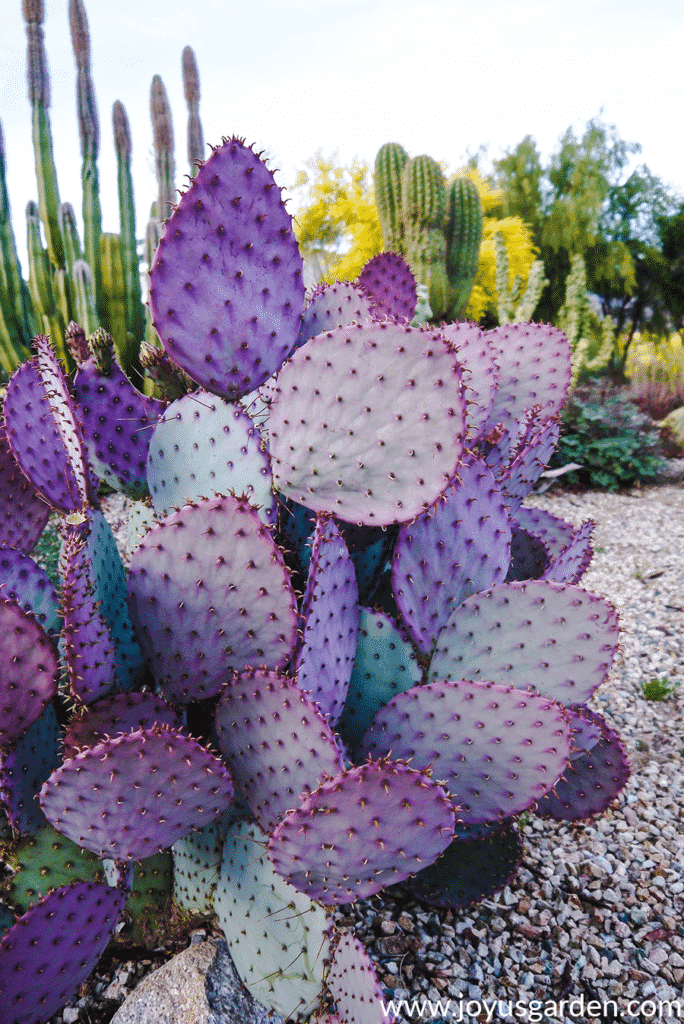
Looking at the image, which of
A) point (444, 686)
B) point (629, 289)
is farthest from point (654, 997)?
point (629, 289)

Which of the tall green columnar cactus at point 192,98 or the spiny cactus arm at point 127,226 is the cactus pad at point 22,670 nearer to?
the spiny cactus arm at point 127,226

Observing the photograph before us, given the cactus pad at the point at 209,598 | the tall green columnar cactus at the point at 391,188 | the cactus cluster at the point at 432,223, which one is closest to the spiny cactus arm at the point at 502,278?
the cactus cluster at the point at 432,223

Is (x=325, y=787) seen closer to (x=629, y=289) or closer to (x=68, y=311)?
(x=68, y=311)

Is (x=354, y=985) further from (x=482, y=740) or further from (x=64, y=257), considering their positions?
(x=64, y=257)

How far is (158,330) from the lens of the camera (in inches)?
36.7

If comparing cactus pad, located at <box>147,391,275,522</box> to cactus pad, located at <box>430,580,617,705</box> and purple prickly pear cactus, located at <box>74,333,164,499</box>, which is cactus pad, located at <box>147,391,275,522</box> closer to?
purple prickly pear cactus, located at <box>74,333,164,499</box>

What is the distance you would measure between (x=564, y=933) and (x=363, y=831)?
2.90ft

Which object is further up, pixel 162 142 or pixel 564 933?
pixel 162 142

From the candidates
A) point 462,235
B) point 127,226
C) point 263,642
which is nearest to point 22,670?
point 263,642

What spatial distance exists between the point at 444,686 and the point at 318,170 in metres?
15.9

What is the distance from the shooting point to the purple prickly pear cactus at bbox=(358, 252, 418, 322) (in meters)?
1.57

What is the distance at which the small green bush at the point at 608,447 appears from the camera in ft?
20.4

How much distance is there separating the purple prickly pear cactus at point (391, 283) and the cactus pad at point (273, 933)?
117cm

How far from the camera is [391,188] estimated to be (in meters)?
Answer: 10.1
